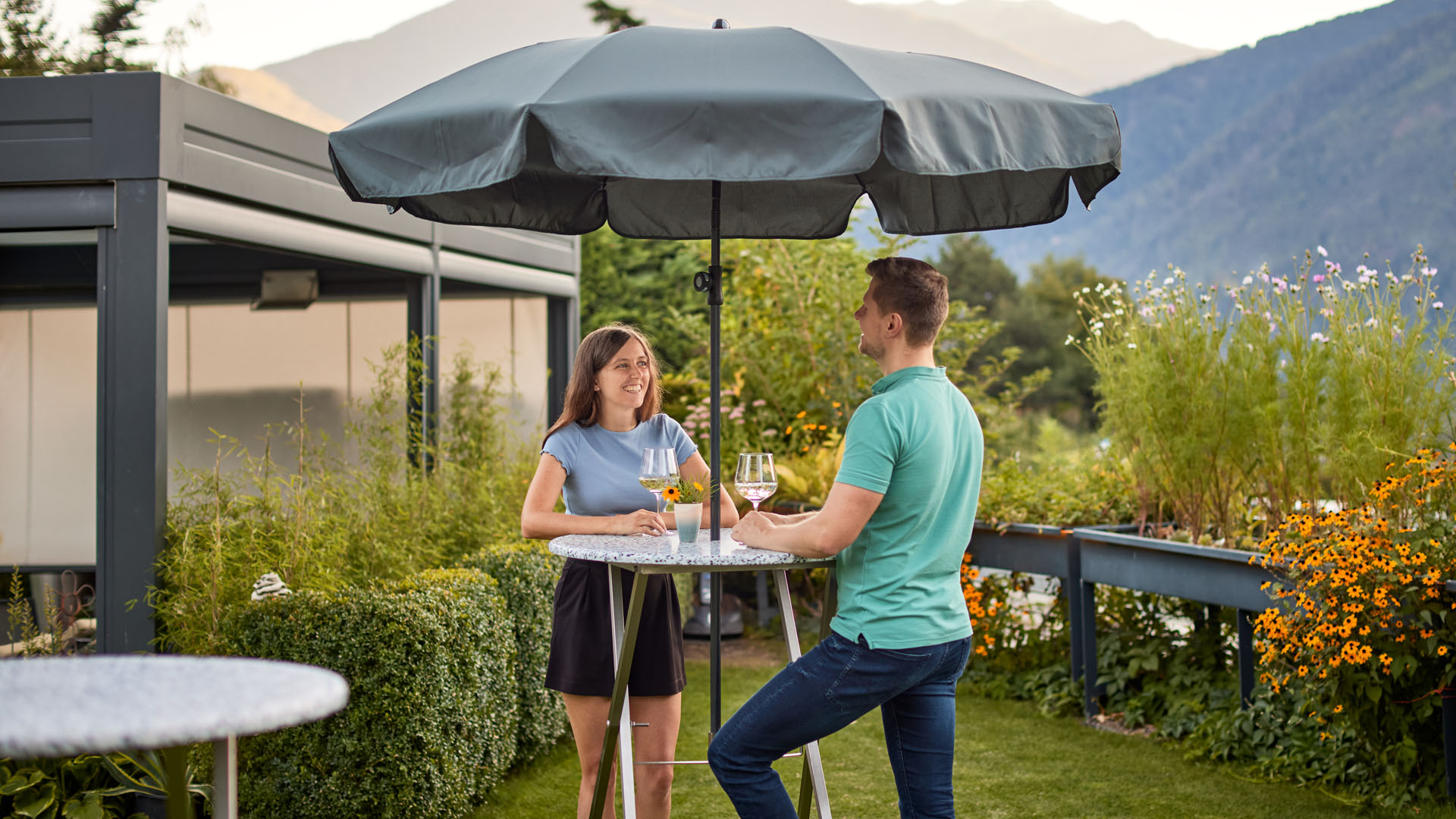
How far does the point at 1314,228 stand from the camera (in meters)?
74.8

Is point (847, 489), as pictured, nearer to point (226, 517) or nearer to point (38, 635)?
point (226, 517)

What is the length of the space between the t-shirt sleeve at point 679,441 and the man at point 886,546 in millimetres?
802

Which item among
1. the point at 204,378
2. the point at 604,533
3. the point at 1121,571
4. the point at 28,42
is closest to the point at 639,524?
the point at 604,533

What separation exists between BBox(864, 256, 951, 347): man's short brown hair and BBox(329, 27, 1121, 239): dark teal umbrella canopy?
23 centimetres

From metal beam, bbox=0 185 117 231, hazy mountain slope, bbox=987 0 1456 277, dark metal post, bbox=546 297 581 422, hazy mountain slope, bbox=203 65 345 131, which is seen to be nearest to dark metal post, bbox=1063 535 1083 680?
dark metal post, bbox=546 297 581 422

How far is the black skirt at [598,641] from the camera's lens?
10.1 ft

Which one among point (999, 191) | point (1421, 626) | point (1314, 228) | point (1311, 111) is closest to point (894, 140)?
point (999, 191)

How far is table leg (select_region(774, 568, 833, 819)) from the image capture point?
9.55ft

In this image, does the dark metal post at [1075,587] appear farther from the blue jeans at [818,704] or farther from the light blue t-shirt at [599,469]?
the blue jeans at [818,704]

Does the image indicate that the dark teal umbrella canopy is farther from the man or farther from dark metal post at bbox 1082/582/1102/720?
dark metal post at bbox 1082/582/1102/720

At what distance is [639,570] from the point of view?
2.62m

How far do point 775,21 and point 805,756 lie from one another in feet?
346

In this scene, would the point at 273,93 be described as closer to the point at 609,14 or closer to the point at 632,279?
the point at 609,14

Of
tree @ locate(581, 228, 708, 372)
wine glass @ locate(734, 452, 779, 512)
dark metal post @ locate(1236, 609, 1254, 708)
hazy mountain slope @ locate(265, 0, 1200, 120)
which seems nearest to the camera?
wine glass @ locate(734, 452, 779, 512)
